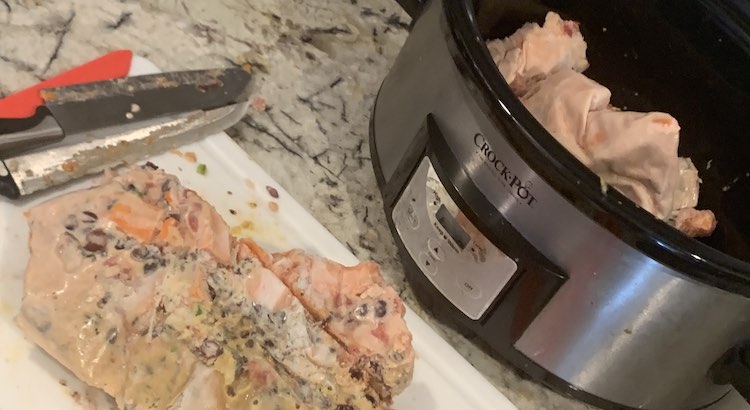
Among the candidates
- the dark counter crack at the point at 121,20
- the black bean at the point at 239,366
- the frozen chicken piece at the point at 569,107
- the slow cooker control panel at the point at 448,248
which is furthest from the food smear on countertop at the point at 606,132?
the dark counter crack at the point at 121,20

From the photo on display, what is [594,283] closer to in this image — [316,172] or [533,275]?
[533,275]

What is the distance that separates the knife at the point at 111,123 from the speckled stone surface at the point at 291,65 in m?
0.07

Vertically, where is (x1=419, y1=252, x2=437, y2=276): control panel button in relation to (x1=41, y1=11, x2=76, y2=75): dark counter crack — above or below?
above

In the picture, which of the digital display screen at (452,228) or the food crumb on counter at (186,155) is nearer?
the digital display screen at (452,228)

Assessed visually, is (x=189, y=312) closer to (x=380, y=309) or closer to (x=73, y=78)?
(x=380, y=309)

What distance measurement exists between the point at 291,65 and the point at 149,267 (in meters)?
0.38

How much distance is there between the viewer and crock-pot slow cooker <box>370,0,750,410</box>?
0.54 m

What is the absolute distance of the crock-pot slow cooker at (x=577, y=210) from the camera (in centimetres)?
54

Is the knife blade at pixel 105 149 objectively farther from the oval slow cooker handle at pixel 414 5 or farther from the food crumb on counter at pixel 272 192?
the oval slow cooker handle at pixel 414 5

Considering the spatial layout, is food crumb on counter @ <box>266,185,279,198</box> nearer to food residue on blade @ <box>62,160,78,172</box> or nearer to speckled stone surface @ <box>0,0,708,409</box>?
speckled stone surface @ <box>0,0,708,409</box>

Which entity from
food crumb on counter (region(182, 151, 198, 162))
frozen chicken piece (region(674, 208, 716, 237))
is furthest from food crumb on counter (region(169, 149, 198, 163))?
frozen chicken piece (region(674, 208, 716, 237))

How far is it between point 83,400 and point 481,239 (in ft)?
1.12

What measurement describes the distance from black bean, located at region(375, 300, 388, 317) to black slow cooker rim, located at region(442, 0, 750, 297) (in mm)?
172

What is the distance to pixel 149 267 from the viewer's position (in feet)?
1.98
